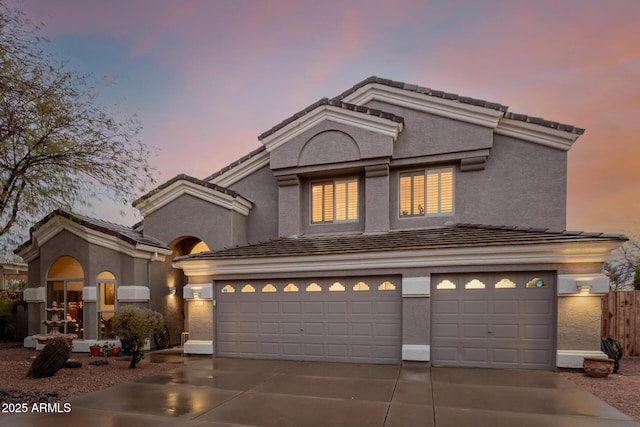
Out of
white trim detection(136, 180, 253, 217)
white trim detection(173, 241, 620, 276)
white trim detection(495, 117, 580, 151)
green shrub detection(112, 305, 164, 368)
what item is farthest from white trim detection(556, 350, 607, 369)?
white trim detection(136, 180, 253, 217)

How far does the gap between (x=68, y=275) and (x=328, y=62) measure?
42.8 ft

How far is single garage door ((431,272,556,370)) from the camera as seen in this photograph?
8.98 metres

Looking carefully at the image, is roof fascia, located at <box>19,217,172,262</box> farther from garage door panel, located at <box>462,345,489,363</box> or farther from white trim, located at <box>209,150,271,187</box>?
garage door panel, located at <box>462,345,489,363</box>

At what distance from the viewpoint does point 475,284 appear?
9.48 metres

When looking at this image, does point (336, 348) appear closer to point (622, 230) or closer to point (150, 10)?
point (150, 10)

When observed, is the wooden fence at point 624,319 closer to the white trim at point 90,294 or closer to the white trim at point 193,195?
the white trim at point 193,195

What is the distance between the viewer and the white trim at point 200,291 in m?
11.5

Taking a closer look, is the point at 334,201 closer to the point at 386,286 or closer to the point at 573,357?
the point at 386,286

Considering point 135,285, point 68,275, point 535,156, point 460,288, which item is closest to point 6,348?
point 68,275

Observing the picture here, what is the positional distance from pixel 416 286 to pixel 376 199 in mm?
3749

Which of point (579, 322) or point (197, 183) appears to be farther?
point (197, 183)

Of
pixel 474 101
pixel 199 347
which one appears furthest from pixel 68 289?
pixel 474 101

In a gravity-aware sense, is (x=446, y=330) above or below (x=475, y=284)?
below

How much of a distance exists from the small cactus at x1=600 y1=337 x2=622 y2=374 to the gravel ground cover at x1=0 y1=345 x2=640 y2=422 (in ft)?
0.76
